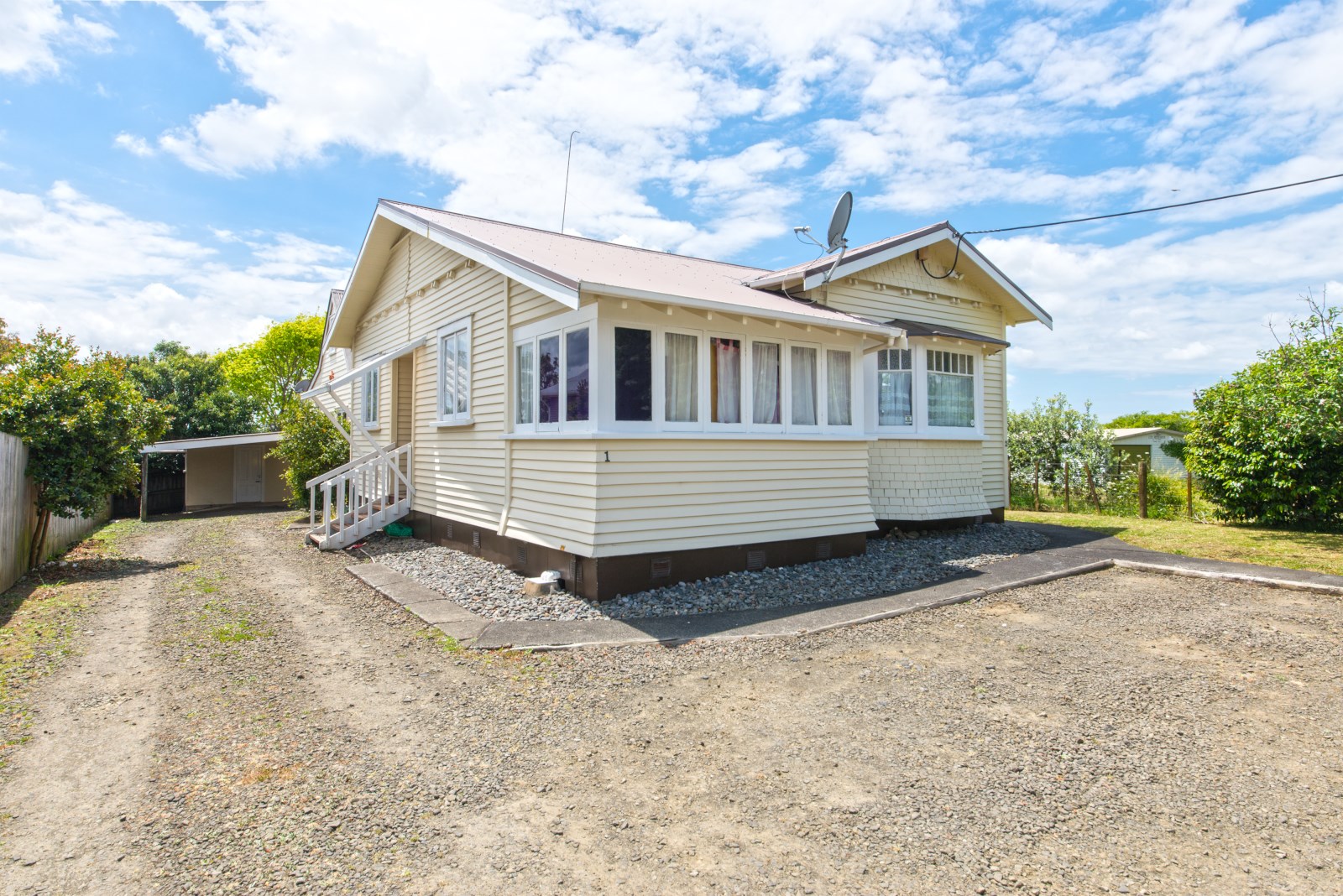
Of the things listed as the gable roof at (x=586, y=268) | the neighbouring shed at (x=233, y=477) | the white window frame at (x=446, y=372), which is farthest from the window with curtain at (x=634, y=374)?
the neighbouring shed at (x=233, y=477)

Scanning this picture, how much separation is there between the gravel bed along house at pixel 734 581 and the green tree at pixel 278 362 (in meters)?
31.7

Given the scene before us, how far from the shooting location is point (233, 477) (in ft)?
77.9

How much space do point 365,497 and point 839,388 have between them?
8942mm

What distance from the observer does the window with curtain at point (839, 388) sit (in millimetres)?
9188

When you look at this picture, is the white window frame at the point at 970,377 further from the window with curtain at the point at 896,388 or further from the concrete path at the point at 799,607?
the concrete path at the point at 799,607

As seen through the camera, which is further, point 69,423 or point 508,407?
point 69,423

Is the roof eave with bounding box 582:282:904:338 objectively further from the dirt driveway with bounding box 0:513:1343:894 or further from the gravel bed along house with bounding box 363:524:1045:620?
the dirt driveway with bounding box 0:513:1343:894

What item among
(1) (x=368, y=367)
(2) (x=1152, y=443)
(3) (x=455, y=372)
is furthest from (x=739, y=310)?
(2) (x=1152, y=443)

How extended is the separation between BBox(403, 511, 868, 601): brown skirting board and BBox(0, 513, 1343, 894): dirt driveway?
1581mm

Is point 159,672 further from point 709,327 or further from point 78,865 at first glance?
point 709,327

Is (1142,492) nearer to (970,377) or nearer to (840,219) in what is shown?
(970,377)

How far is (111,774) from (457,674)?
85.0 inches

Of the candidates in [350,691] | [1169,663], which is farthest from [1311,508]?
[350,691]

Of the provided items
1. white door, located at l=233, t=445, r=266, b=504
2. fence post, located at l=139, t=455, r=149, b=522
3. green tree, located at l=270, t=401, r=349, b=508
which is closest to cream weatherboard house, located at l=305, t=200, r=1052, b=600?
green tree, located at l=270, t=401, r=349, b=508
